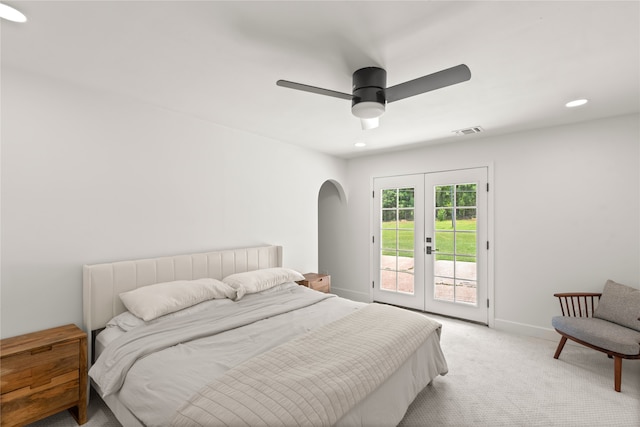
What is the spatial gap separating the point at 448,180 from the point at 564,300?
192 cm

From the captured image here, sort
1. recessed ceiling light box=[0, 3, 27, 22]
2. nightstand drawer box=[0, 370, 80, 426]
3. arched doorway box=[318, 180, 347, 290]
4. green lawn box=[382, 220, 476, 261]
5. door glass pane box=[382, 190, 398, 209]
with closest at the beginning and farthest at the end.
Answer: recessed ceiling light box=[0, 3, 27, 22] → nightstand drawer box=[0, 370, 80, 426] → green lawn box=[382, 220, 476, 261] → door glass pane box=[382, 190, 398, 209] → arched doorway box=[318, 180, 347, 290]

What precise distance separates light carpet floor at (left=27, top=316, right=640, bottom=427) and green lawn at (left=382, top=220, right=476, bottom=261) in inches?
49.5

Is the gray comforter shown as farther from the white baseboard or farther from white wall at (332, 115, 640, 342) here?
white wall at (332, 115, 640, 342)

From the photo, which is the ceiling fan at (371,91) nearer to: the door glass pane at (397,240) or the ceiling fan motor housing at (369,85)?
the ceiling fan motor housing at (369,85)

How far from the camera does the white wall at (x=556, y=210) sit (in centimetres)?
309

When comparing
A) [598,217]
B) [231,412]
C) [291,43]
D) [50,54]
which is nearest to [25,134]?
[50,54]

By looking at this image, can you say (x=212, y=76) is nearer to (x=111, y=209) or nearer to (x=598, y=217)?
(x=111, y=209)

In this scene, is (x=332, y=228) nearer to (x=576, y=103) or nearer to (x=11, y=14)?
(x=576, y=103)

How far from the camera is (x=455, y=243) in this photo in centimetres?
414

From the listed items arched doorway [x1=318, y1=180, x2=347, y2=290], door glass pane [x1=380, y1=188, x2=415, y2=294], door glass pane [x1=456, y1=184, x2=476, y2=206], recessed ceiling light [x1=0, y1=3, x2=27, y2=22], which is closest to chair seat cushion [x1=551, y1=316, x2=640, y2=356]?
door glass pane [x1=456, y1=184, x2=476, y2=206]

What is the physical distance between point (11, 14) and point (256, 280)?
8.20 feet

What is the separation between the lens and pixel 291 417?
128cm

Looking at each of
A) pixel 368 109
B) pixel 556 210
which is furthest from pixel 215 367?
pixel 556 210

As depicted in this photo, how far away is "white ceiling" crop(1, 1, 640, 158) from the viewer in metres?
1.53
